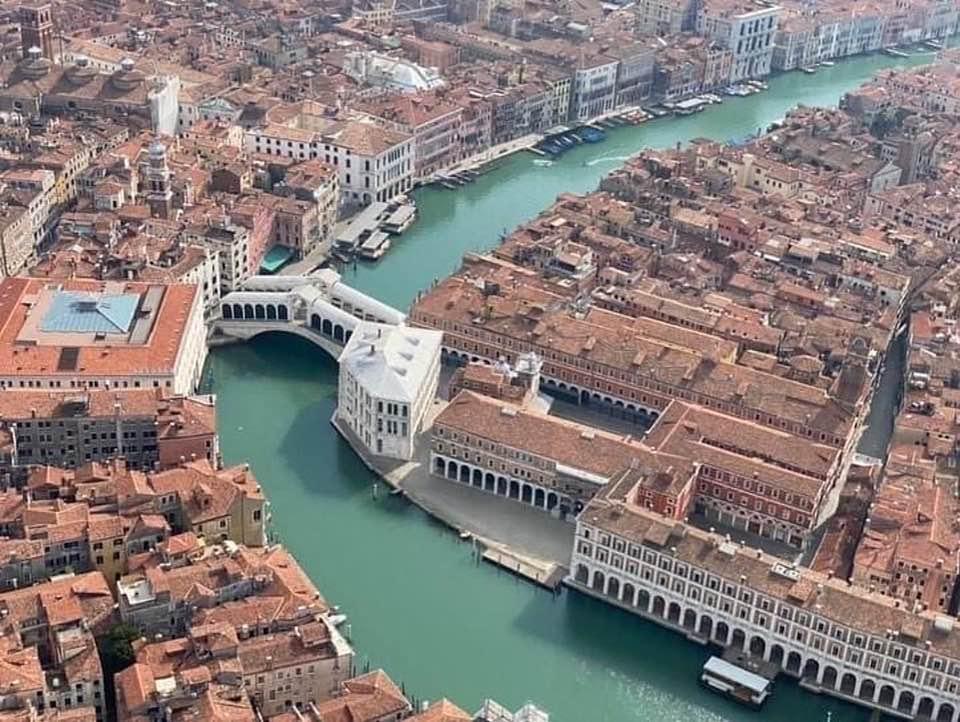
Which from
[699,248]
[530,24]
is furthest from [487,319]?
[530,24]

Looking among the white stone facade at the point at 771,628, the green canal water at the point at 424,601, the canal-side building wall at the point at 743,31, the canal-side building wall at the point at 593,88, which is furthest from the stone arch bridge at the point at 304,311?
the canal-side building wall at the point at 743,31

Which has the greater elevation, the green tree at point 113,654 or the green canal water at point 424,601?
the green tree at point 113,654

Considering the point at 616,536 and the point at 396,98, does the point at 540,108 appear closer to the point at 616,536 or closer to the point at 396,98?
the point at 396,98

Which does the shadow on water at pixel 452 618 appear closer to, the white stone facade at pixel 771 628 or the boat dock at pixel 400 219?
the white stone facade at pixel 771 628

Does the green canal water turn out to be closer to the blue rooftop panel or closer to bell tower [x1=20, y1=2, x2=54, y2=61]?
the blue rooftop panel

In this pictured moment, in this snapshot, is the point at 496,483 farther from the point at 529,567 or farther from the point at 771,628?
the point at 771,628
